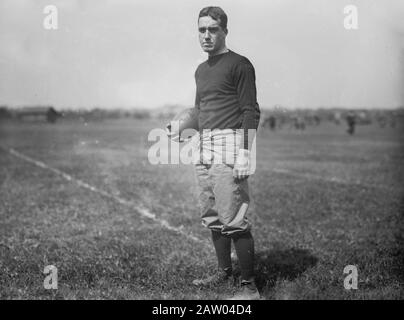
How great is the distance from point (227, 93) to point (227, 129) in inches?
12.1

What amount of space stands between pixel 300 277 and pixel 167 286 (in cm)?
128

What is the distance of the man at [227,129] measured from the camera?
4027mm

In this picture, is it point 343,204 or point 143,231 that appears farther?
point 343,204

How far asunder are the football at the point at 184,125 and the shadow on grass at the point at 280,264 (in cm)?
157

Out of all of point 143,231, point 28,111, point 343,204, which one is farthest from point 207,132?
point 28,111

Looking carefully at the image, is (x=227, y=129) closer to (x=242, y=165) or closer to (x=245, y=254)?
(x=242, y=165)

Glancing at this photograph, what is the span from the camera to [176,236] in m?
6.49

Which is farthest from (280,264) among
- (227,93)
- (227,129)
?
(227,93)

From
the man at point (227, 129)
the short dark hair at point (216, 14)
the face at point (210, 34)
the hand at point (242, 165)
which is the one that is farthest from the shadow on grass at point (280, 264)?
the short dark hair at point (216, 14)

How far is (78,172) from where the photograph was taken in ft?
44.2

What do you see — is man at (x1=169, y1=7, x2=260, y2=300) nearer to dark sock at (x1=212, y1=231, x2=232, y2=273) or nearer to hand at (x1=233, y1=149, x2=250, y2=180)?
hand at (x1=233, y1=149, x2=250, y2=180)

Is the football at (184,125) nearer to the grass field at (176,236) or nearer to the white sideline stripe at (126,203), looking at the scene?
the grass field at (176,236)

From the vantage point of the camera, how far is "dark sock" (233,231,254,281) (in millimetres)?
4215
